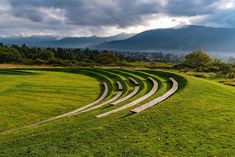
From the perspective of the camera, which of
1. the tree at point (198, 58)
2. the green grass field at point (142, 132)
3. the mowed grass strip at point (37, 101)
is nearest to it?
the green grass field at point (142, 132)

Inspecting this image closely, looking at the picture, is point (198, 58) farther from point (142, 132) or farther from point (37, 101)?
point (142, 132)

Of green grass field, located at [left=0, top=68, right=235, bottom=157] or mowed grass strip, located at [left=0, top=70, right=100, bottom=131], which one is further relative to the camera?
mowed grass strip, located at [left=0, top=70, right=100, bottom=131]

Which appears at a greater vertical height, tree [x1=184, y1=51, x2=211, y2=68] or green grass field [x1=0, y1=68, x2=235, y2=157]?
tree [x1=184, y1=51, x2=211, y2=68]

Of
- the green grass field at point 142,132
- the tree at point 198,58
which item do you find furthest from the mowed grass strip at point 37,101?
the tree at point 198,58

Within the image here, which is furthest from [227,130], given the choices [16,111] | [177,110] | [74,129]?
[16,111]

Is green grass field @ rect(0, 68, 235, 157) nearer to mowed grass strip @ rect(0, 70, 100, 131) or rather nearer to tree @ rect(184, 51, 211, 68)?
mowed grass strip @ rect(0, 70, 100, 131)

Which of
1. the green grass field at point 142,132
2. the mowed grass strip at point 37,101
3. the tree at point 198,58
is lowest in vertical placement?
the mowed grass strip at point 37,101

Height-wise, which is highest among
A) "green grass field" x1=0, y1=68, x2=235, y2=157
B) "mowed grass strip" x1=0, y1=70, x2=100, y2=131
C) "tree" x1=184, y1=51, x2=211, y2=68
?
"tree" x1=184, y1=51, x2=211, y2=68

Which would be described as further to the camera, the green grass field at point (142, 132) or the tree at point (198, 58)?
the tree at point (198, 58)

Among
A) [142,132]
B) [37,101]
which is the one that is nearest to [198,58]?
[37,101]

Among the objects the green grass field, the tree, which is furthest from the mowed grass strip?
the tree

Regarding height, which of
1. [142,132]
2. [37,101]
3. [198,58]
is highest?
[198,58]

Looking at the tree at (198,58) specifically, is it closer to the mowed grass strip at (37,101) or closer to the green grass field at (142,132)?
the mowed grass strip at (37,101)

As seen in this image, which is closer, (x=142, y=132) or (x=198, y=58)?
(x=142, y=132)
